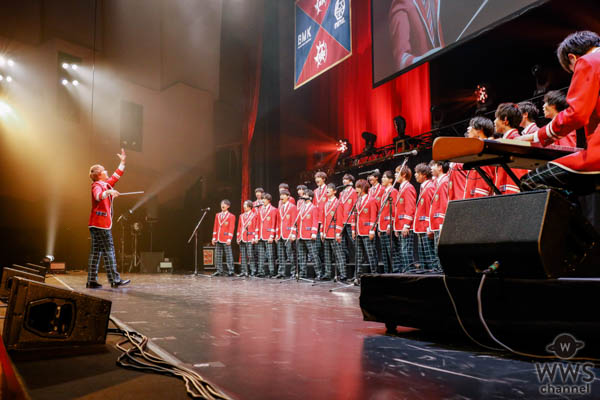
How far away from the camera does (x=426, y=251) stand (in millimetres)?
5809

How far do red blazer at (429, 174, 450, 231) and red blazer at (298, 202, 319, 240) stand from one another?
250 cm

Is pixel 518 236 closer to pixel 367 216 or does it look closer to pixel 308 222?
pixel 367 216

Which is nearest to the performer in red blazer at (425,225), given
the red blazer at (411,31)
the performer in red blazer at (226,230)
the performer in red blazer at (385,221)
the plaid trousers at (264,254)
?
the performer in red blazer at (385,221)

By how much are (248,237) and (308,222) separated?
1900mm

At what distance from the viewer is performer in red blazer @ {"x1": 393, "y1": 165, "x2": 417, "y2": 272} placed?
6.01 m

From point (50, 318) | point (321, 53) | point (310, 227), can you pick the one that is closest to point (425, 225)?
point (310, 227)

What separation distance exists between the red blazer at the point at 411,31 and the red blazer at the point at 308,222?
9.24ft

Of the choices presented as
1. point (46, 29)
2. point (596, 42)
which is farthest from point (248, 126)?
point (596, 42)

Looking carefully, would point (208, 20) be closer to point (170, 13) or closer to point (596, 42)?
point (170, 13)

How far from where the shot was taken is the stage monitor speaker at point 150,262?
428 inches

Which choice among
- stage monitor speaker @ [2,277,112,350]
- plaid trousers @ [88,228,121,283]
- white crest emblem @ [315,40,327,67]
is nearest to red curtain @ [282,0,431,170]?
white crest emblem @ [315,40,327,67]

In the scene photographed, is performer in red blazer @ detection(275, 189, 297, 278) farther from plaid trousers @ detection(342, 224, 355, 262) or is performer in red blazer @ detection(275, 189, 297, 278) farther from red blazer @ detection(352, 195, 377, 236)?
red blazer @ detection(352, 195, 377, 236)

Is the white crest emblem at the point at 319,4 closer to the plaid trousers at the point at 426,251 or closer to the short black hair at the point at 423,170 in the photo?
the short black hair at the point at 423,170

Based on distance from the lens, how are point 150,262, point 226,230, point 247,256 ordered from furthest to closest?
point 150,262 < point 247,256 < point 226,230
